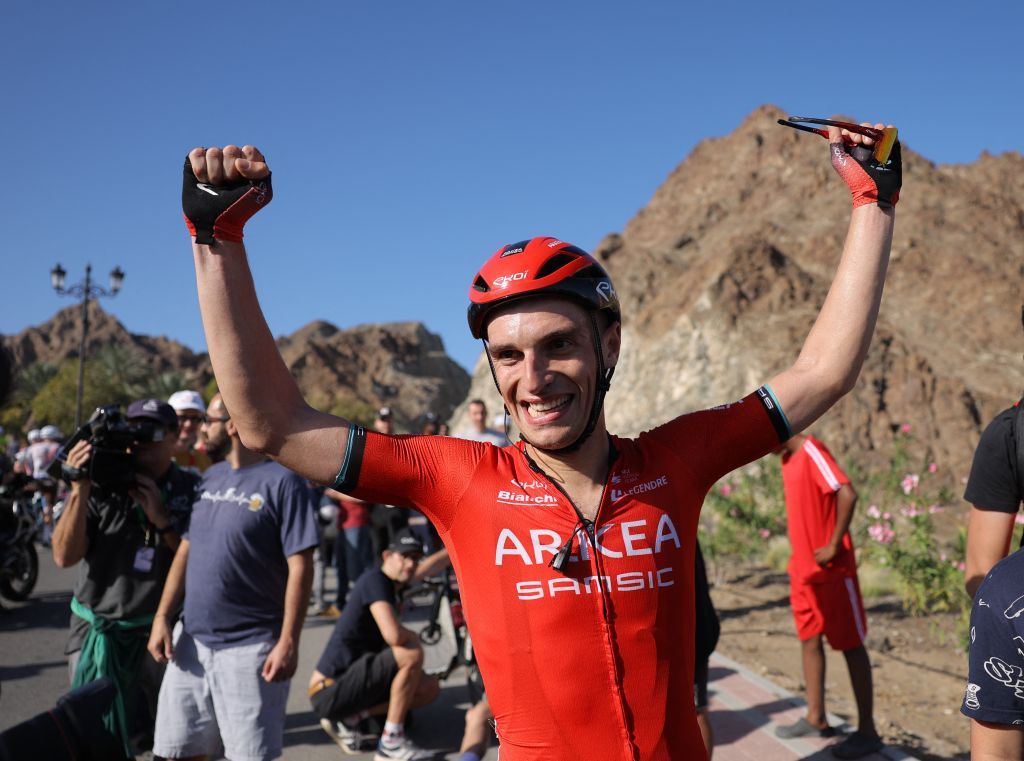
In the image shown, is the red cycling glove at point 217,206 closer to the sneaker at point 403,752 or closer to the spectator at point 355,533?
the sneaker at point 403,752

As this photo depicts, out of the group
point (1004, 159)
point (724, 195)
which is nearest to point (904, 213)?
point (724, 195)

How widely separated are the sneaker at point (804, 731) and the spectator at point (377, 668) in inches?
93.9

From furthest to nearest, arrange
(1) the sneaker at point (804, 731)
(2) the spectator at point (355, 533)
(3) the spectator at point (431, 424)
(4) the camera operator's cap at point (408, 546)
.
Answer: (3) the spectator at point (431, 424), (2) the spectator at point (355, 533), (4) the camera operator's cap at point (408, 546), (1) the sneaker at point (804, 731)

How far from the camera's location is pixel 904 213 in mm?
31562

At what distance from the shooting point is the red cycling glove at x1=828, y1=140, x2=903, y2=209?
7.01 feet

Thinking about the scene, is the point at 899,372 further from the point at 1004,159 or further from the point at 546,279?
the point at 1004,159

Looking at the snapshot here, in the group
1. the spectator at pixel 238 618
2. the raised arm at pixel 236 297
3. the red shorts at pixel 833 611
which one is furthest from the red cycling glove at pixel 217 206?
the red shorts at pixel 833 611

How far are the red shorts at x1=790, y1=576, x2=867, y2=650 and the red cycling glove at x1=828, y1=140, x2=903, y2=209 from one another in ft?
12.4

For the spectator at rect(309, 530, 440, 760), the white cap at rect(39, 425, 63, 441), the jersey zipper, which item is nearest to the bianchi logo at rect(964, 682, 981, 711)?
the jersey zipper

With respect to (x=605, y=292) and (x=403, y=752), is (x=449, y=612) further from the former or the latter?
(x=605, y=292)

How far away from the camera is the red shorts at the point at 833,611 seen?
5156 mm

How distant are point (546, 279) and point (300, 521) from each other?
8.51 feet

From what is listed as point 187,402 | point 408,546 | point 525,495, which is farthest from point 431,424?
point 525,495

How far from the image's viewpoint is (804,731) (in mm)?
5320
